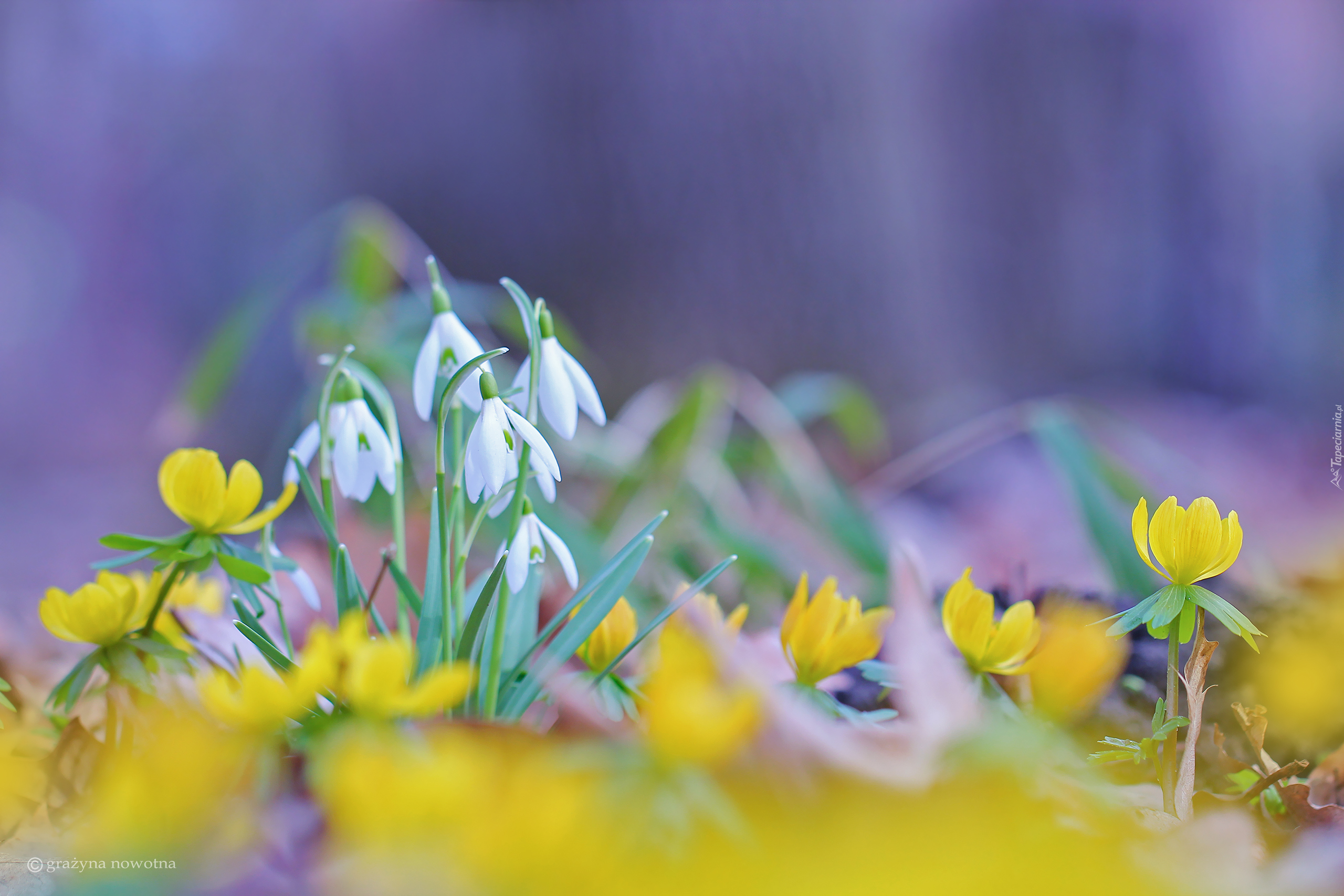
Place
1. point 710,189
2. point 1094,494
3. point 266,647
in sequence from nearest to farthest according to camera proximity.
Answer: point 266,647 < point 1094,494 < point 710,189

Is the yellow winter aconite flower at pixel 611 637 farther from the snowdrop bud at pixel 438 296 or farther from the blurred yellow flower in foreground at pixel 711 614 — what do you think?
the snowdrop bud at pixel 438 296

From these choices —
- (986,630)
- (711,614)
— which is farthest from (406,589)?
(986,630)

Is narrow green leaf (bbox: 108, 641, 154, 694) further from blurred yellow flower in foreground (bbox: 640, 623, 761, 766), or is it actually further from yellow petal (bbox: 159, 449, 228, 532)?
blurred yellow flower in foreground (bbox: 640, 623, 761, 766)

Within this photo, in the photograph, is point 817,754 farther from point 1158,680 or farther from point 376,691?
point 1158,680

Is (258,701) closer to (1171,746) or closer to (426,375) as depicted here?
(426,375)

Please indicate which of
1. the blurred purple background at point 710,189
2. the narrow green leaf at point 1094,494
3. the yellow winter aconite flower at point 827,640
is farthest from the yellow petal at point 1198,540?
the blurred purple background at point 710,189
